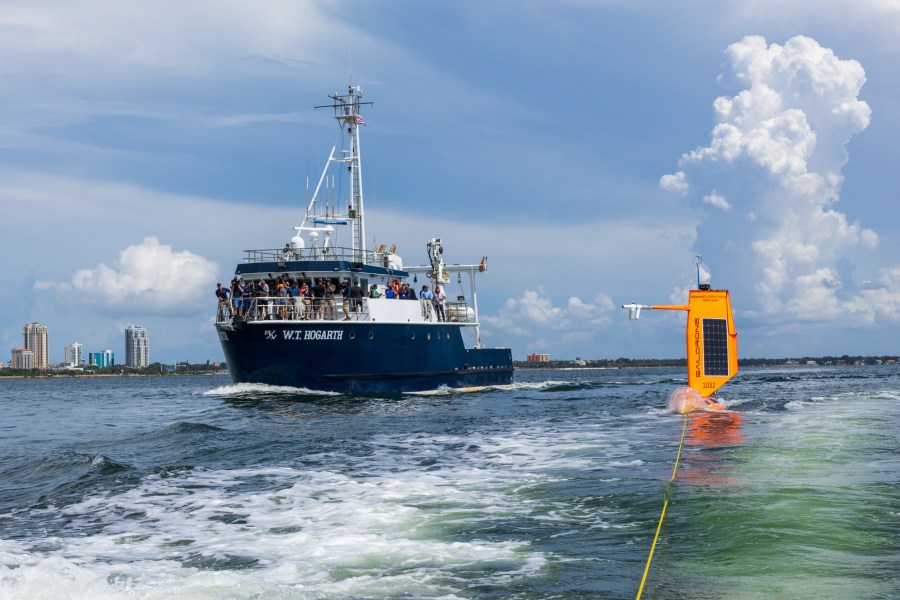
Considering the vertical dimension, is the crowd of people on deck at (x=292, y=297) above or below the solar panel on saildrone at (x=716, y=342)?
above

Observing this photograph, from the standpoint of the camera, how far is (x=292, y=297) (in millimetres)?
27250

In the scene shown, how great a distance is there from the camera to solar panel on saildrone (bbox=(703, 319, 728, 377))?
21938mm

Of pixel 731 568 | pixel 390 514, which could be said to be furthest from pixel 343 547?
pixel 731 568

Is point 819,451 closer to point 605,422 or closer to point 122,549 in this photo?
point 605,422

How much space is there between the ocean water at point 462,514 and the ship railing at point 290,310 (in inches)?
397

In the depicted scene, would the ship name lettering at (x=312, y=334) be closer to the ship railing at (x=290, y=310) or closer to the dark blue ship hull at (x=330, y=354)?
the dark blue ship hull at (x=330, y=354)

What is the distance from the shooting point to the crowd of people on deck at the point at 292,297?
27.2m

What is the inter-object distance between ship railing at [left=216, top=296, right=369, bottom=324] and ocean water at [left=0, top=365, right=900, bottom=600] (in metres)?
10.1

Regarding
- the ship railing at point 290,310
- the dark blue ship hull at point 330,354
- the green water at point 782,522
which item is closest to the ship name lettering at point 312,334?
the dark blue ship hull at point 330,354

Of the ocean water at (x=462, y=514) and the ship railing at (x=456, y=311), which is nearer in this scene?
the ocean water at (x=462, y=514)

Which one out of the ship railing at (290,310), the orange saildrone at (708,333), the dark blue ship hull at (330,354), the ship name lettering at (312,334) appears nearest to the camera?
the orange saildrone at (708,333)

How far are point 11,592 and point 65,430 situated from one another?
18.3 m

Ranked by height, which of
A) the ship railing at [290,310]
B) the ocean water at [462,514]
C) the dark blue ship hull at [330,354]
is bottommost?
the ocean water at [462,514]

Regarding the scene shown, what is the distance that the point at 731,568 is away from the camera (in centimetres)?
602
